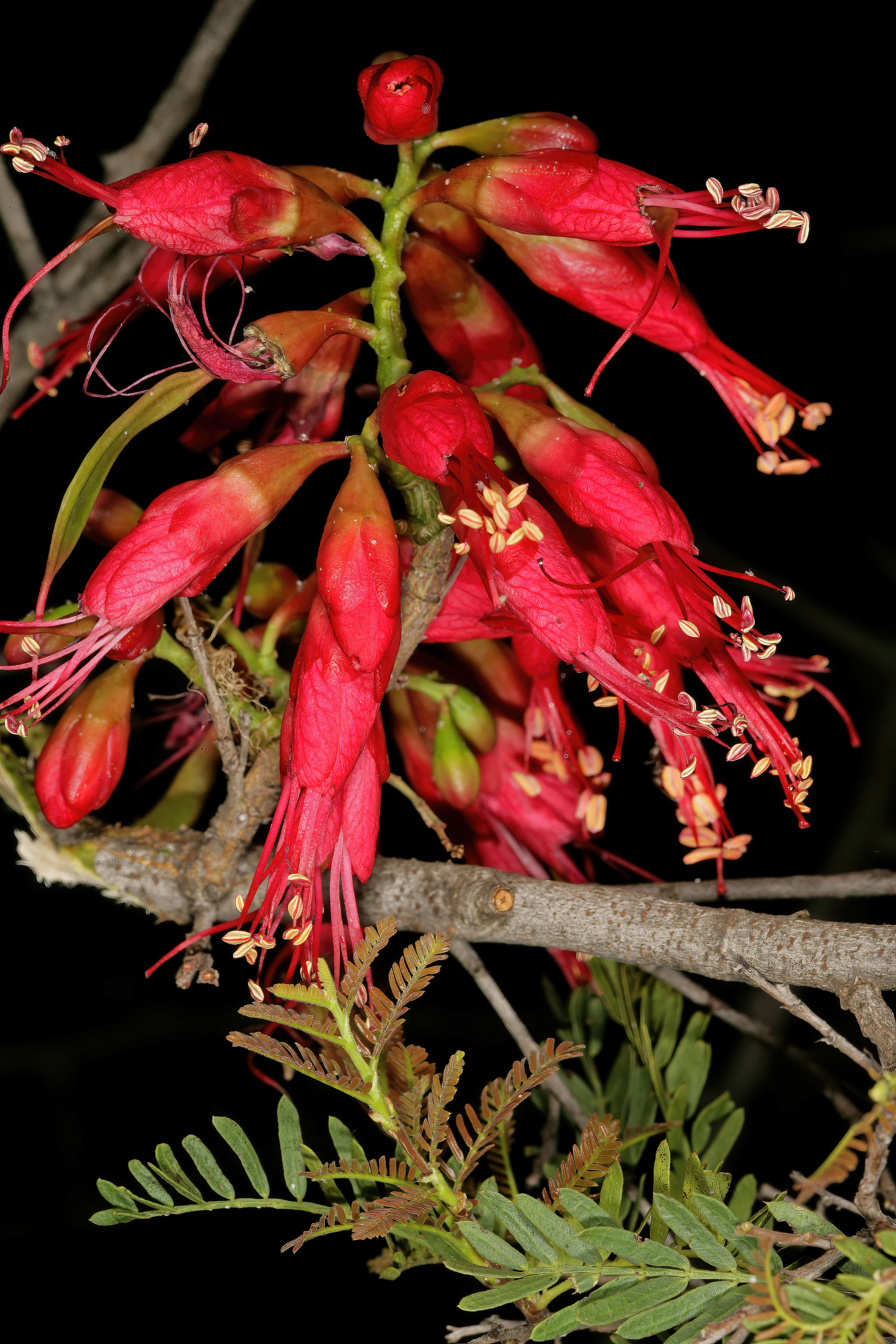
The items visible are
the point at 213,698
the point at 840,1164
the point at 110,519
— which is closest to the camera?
the point at 840,1164

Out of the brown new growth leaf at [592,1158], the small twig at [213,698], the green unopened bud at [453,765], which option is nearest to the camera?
the brown new growth leaf at [592,1158]

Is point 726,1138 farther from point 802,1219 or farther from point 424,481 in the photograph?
point 424,481

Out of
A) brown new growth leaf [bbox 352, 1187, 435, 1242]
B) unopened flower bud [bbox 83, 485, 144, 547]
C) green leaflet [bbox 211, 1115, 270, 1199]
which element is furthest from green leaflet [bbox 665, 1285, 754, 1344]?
unopened flower bud [bbox 83, 485, 144, 547]

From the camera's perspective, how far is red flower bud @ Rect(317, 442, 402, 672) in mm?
535

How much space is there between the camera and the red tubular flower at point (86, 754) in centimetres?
69

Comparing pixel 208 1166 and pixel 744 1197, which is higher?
pixel 208 1166

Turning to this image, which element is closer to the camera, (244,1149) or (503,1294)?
(503,1294)

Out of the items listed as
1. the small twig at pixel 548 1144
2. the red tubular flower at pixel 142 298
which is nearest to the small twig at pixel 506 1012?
the small twig at pixel 548 1144

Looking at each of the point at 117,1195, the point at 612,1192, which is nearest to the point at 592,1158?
the point at 612,1192

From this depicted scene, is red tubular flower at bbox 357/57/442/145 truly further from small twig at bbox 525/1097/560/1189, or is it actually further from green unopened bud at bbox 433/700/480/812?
small twig at bbox 525/1097/560/1189

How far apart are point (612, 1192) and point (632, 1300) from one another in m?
0.06

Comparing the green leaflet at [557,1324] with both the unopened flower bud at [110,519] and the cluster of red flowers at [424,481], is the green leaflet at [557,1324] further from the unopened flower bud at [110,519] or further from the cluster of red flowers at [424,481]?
the unopened flower bud at [110,519]

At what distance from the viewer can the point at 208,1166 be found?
0.56 metres

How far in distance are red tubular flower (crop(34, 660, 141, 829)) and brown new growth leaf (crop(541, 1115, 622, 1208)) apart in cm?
35
